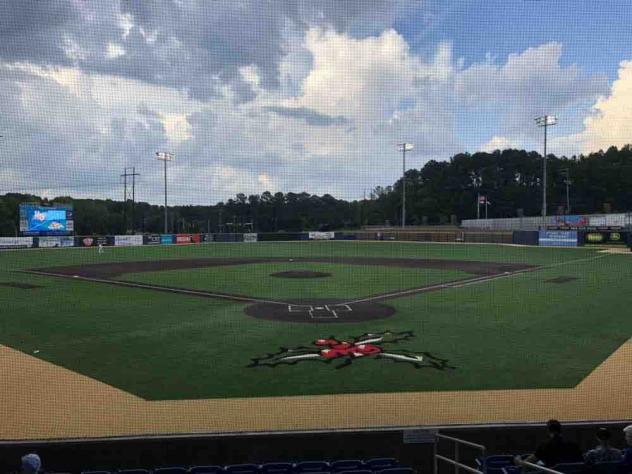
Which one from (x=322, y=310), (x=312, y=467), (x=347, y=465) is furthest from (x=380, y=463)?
(x=322, y=310)

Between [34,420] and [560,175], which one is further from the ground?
[560,175]

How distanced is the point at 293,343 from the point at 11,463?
6546mm

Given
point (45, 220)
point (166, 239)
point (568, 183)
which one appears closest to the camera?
point (45, 220)

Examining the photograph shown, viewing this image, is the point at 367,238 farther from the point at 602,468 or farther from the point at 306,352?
the point at 602,468

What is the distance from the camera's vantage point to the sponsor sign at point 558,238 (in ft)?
144

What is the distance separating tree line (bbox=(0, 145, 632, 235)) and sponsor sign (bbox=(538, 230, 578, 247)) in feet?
63.6

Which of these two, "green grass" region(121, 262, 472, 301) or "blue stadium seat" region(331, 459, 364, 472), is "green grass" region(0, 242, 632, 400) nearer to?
"green grass" region(121, 262, 472, 301)

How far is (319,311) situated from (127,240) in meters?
42.2

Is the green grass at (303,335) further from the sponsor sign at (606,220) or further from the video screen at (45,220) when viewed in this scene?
the sponsor sign at (606,220)

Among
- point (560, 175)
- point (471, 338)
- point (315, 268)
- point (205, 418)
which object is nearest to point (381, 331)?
point (471, 338)

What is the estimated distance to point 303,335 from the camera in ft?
41.7

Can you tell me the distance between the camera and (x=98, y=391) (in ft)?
28.7

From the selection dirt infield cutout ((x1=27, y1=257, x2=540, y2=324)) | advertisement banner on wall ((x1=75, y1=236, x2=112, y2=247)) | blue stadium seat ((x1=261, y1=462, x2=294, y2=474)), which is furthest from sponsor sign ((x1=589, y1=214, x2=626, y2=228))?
blue stadium seat ((x1=261, y1=462, x2=294, y2=474))

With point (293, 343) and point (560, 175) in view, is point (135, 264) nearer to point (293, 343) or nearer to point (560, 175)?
point (293, 343)
